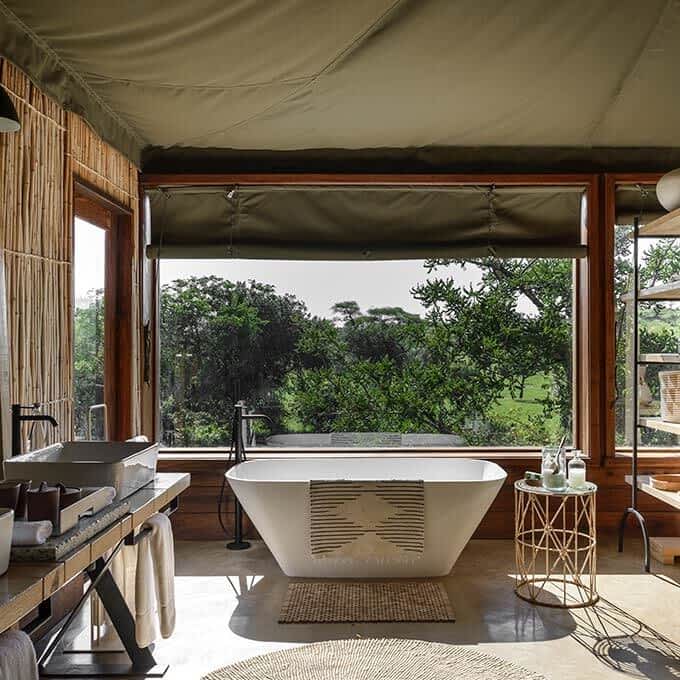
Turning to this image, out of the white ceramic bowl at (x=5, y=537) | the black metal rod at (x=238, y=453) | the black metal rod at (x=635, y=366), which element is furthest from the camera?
the black metal rod at (x=238, y=453)

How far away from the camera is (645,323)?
206 inches

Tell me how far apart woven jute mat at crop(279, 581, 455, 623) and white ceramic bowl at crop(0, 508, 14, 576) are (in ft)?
6.46

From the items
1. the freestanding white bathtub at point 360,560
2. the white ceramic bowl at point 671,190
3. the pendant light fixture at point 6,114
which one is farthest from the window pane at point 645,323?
the pendant light fixture at point 6,114

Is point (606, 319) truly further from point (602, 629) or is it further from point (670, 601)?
point (602, 629)

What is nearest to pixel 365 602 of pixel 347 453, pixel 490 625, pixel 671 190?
pixel 490 625

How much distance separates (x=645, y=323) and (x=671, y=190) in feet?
3.57

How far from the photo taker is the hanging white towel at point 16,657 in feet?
5.67

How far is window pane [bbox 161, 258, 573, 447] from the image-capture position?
17.4ft

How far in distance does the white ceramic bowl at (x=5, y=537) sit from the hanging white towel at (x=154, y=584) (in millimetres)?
981

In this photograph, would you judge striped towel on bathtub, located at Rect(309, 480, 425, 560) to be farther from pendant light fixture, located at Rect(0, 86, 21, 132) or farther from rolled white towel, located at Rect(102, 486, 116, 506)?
pendant light fixture, located at Rect(0, 86, 21, 132)

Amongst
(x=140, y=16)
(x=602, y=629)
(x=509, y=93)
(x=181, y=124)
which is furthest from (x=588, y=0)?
(x=602, y=629)

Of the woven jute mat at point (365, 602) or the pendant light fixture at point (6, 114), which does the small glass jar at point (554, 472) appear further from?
the pendant light fixture at point (6, 114)

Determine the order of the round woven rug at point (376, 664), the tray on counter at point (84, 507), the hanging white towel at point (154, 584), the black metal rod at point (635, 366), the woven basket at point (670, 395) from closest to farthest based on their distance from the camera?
the tray on counter at point (84, 507), the hanging white towel at point (154, 584), the round woven rug at point (376, 664), the woven basket at point (670, 395), the black metal rod at point (635, 366)

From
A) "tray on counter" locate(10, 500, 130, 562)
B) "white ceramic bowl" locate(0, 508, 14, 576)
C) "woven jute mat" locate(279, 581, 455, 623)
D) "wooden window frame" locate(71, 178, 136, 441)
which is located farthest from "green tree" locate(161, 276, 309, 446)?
"white ceramic bowl" locate(0, 508, 14, 576)
